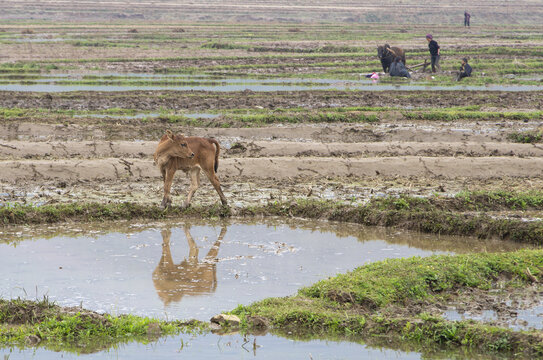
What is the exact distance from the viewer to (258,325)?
8.09 m

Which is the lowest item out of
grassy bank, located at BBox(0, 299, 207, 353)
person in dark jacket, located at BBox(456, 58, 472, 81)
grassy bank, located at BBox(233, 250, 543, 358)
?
person in dark jacket, located at BBox(456, 58, 472, 81)

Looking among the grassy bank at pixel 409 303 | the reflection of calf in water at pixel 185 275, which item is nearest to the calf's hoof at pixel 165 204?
the reflection of calf in water at pixel 185 275

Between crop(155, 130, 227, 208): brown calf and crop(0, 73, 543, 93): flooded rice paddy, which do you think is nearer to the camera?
crop(155, 130, 227, 208): brown calf

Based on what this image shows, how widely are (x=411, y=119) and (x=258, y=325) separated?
14.2 meters

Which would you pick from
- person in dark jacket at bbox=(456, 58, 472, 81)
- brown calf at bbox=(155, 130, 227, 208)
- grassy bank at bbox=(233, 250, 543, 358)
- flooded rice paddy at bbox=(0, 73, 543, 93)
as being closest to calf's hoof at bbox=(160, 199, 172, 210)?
brown calf at bbox=(155, 130, 227, 208)

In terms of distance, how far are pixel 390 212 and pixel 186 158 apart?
3374mm

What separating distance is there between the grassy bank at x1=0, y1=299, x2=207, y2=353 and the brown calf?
479cm

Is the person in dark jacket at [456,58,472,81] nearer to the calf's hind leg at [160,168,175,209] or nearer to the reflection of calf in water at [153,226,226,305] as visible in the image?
the calf's hind leg at [160,168,175,209]

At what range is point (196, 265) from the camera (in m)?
10.6

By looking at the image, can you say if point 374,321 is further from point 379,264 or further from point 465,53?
point 465,53

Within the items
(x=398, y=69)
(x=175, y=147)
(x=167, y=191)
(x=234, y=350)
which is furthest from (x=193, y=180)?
(x=398, y=69)

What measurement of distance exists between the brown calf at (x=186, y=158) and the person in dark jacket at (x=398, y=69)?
66.5 ft

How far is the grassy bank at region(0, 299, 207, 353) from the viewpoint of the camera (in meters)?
7.62

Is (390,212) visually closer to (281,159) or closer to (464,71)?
(281,159)
